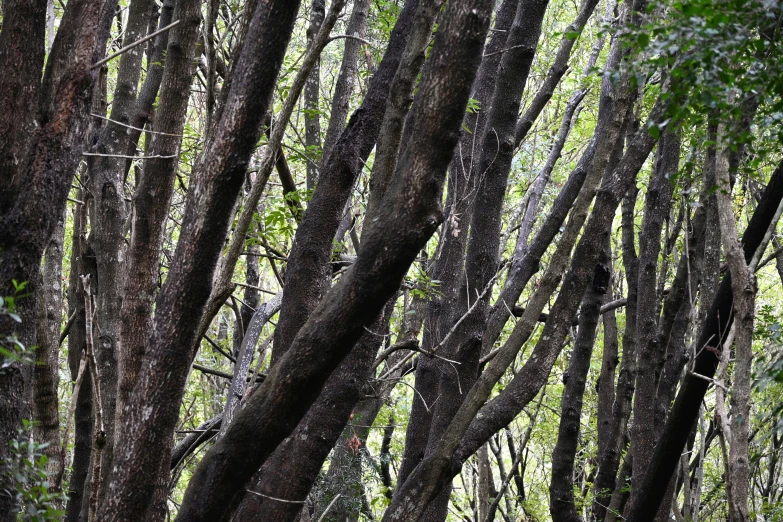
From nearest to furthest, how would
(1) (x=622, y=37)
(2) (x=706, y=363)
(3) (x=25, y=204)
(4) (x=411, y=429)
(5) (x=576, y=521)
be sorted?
(1) (x=622, y=37) → (3) (x=25, y=204) → (2) (x=706, y=363) → (4) (x=411, y=429) → (5) (x=576, y=521)

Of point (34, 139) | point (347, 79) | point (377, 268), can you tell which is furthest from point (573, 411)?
point (34, 139)

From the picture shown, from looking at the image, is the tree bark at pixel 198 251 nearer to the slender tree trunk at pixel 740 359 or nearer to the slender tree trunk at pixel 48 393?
the slender tree trunk at pixel 48 393

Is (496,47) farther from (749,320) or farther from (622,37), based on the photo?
(622,37)

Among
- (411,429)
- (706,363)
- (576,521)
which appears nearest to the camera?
(706,363)

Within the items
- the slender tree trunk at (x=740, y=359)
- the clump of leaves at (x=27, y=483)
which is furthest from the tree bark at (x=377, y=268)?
the slender tree trunk at (x=740, y=359)

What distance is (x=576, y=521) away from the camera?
26.4ft

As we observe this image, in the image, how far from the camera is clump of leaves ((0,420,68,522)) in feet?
10.9

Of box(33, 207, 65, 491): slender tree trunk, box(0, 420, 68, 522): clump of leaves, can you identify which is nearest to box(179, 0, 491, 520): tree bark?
box(0, 420, 68, 522): clump of leaves

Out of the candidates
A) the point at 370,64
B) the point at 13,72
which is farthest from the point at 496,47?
the point at 13,72

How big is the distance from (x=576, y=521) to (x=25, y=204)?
6.28m

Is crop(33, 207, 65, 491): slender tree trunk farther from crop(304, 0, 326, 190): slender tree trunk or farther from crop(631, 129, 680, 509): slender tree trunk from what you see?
crop(631, 129, 680, 509): slender tree trunk

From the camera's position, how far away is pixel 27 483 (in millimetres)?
3525

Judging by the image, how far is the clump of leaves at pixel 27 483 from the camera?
10.9 ft

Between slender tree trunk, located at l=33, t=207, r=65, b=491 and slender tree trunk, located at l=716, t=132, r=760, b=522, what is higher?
slender tree trunk, located at l=716, t=132, r=760, b=522
